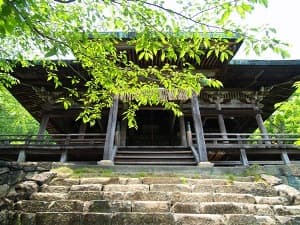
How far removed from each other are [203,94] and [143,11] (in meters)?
8.44

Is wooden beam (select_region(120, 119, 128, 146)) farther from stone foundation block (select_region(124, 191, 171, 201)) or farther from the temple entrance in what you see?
stone foundation block (select_region(124, 191, 171, 201))

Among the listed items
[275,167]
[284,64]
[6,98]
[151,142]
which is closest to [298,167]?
[275,167]

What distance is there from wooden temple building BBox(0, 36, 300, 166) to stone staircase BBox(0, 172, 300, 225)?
2.54 meters

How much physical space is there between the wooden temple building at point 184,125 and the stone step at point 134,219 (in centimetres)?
370

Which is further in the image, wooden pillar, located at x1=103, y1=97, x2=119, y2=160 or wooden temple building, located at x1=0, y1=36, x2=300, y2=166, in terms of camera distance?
wooden temple building, located at x1=0, y1=36, x2=300, y2=166

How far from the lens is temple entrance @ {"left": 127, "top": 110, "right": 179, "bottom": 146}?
13.3m

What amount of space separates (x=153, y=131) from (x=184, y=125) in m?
3.01

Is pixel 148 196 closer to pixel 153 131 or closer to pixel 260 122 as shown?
pixel 260 122

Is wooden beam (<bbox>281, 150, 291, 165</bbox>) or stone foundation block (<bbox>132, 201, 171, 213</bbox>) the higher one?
wooden beam (<bbox>281, 150, 291, 165</bbox>)

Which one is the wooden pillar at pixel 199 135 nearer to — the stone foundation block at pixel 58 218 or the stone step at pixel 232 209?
the stone step at pixel 232 209

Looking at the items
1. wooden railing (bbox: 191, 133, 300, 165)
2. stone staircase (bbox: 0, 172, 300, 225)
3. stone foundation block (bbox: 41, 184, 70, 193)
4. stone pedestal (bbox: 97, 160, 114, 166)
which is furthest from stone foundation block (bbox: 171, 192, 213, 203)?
wooden railing (bbox: 191, 133, 300, 165)

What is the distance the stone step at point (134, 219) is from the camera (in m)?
3.51

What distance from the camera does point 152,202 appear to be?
13.2 ft

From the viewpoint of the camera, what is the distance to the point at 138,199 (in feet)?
13.9
